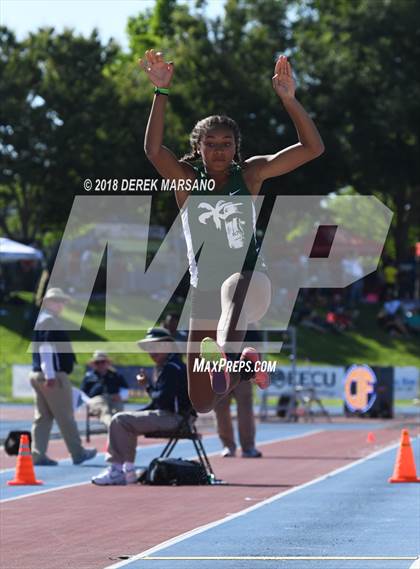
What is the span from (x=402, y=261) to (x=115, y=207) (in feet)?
37.8

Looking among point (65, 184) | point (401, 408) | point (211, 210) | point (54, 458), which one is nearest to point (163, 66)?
point (211, 210)

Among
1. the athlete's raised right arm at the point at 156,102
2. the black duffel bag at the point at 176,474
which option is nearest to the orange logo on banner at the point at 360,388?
the black duffel bag at the point at 176,474

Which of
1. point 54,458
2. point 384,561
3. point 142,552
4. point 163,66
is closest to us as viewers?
point 163,66

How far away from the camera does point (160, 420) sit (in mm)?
15102

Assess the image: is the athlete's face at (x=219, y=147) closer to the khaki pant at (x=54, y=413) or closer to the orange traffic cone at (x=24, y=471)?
the orange traffic cone at (x=24, y=471)

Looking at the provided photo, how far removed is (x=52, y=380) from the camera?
17.0 metres

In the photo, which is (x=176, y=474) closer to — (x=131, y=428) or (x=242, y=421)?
(x=131, y=428)

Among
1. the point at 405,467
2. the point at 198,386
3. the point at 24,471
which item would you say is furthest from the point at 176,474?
the point at 198,386

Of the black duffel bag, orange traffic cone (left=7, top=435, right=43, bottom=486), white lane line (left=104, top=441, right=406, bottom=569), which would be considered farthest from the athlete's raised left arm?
orange traffic cone (left=7, top=435, right=43, bottom=486)

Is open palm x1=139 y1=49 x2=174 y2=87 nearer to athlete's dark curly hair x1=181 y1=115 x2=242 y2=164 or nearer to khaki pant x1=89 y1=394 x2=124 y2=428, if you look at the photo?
athlete's dark curly hair x1=181 y1=115 x2=242 y2=164

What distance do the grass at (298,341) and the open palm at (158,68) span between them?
2884 centimetres

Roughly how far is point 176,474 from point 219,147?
796 cm

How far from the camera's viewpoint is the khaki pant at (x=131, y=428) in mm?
14914

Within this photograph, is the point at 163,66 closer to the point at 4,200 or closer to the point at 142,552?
the point at 142,552
